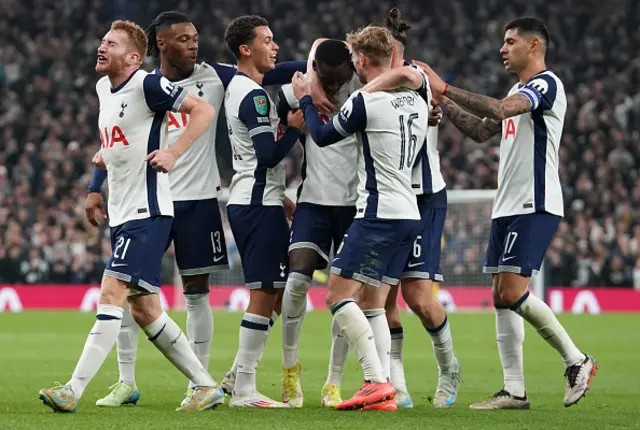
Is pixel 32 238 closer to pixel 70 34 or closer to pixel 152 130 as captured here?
pixel 70 34

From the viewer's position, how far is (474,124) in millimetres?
8625

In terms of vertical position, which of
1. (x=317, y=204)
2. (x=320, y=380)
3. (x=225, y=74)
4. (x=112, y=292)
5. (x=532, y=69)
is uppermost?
(x=532, y=69)

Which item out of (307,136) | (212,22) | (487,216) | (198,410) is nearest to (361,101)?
(307,136)

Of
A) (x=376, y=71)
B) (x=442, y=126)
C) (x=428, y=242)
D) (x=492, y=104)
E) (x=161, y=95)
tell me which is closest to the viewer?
Result: (x=161, y=95)

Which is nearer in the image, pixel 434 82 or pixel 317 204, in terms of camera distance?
pixel 434 82

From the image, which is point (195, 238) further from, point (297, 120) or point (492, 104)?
point (492, 104)

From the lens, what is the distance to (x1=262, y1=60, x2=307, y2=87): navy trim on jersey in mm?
8445

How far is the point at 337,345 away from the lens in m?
8.20

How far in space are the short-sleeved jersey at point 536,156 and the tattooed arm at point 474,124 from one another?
34cm

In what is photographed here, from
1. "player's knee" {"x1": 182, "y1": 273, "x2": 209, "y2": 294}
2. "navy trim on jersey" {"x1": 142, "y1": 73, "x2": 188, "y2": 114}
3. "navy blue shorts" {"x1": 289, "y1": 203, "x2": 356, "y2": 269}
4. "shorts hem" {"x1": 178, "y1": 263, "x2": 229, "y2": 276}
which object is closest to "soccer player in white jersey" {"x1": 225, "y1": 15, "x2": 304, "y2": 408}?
"navy blue shorts" {"x1": 289, "y1": 203, "x2": 356, "y2": 269}

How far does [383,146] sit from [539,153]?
1349 millimetres

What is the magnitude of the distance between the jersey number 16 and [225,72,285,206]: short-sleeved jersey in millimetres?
932

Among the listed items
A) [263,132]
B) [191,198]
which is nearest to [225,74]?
[263,132]

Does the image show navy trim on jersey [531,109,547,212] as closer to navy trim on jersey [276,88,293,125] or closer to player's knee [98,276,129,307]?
navy trim on jersey [276,88,293,125]
